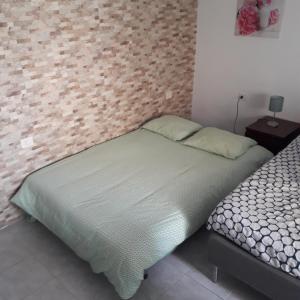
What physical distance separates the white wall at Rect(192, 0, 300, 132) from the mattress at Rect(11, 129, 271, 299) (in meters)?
0.77

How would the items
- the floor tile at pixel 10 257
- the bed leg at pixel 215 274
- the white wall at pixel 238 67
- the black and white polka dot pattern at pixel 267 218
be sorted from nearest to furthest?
1. the black and white polka dot pattern at pixel 267 218
2. the bed leg at pixel 215 274
3. the floor tile at pixel 10 257
4. the white wall at pixel 238 67

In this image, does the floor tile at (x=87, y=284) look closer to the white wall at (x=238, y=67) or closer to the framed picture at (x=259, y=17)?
the white wall at (x=238, y=67)

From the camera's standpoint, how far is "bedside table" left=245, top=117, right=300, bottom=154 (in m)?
3.16

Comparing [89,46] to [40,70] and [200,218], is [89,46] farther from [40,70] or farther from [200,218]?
[200,218]

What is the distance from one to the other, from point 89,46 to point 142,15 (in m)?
0.72

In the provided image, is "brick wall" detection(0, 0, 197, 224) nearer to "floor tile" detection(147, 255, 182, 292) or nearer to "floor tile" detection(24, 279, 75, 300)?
"floor tile" detection(24, 279, 75, 300)

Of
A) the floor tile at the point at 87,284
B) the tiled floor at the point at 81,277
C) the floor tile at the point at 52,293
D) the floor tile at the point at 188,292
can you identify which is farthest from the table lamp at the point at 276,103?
the floor tile at the point at 52,293

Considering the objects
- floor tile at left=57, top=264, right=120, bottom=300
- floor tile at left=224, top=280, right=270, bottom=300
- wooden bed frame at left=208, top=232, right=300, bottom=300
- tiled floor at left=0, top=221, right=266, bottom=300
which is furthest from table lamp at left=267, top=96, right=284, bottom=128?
floor tile at left=57, top=264, right=120, bottom=300

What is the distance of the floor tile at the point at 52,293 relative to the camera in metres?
2.11

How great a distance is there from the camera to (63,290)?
2168 millimetres

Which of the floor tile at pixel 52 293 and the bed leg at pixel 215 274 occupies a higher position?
the bed leg at pixel 215 274

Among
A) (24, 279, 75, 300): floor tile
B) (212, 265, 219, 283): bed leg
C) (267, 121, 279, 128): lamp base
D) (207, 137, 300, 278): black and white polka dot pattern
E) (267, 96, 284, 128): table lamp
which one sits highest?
(267, 96, 284, 128): table lamp

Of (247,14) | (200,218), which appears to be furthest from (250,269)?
(247,14)

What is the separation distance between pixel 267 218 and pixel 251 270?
12.9 inches
